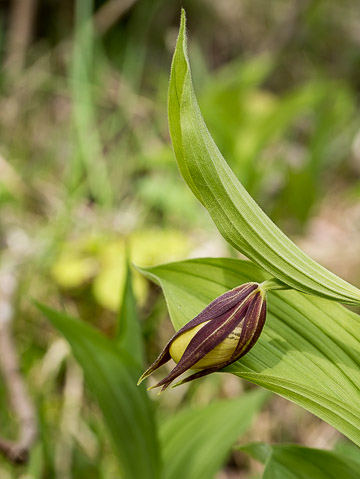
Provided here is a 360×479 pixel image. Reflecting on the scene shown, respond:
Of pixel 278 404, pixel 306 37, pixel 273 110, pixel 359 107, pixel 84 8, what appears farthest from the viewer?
pixel 306 37

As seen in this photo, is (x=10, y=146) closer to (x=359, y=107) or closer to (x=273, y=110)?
(x=273, y=110)

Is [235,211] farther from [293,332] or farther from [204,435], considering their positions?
[204,435]

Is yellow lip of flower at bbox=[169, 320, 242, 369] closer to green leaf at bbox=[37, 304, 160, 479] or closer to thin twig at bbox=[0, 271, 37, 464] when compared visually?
green leaf at bbox=[37, 304, 160, 479]

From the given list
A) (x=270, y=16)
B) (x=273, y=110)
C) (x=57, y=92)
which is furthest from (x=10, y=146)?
(x=270, y=16)

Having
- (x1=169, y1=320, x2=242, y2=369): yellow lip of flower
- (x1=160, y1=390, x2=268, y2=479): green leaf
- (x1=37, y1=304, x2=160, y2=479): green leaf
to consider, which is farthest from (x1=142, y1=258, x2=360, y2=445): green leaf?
(x1=160, y1=390, x2=268, y2=479): green leaf

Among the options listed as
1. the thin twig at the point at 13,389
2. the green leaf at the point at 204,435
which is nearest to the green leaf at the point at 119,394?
the green leaf at the point at 204,435
